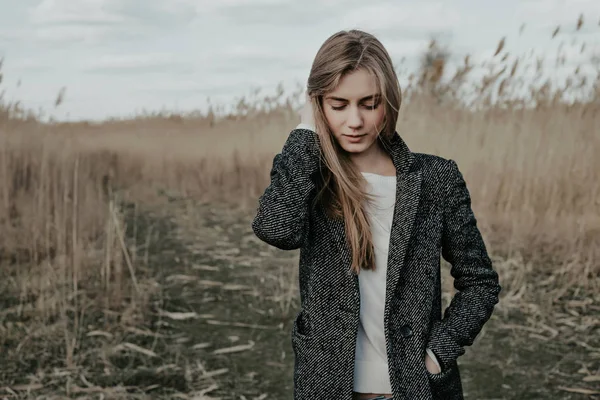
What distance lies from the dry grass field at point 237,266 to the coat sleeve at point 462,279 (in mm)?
1871

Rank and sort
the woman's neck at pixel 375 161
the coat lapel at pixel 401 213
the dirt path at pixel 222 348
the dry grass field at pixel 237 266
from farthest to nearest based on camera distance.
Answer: the dry grass field at pixel 237 266
the dirt path at pixel 222 348
the woman's neck at pixel 375 161
the coat lapel at pixel 401 213

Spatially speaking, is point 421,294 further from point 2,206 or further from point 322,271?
point 2,206

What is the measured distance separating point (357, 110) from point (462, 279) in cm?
45

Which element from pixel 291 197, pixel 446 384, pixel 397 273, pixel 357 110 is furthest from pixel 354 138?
pixel 446 384

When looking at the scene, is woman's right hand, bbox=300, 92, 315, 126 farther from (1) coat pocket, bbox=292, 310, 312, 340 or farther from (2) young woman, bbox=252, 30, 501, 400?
(1) coat pocket, bbox=292, 310, 312, 340

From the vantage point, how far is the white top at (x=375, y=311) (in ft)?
5.30

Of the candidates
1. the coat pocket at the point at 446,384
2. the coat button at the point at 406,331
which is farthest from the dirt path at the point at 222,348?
the coat button at the point at 406,331

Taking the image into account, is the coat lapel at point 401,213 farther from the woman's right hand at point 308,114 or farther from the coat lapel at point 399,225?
the woman's right hand at point 308,114

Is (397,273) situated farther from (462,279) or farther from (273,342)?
(273,342)

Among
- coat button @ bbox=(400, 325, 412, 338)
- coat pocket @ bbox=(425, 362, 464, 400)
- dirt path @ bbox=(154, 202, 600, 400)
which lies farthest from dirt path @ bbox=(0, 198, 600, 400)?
coat button @ bbox=(400, 325, 412, 338)

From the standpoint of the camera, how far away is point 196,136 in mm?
7121

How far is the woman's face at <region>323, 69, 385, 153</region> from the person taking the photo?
1645 millimetres

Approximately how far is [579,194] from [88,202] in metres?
3.11

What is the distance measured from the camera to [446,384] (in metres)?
1.70
